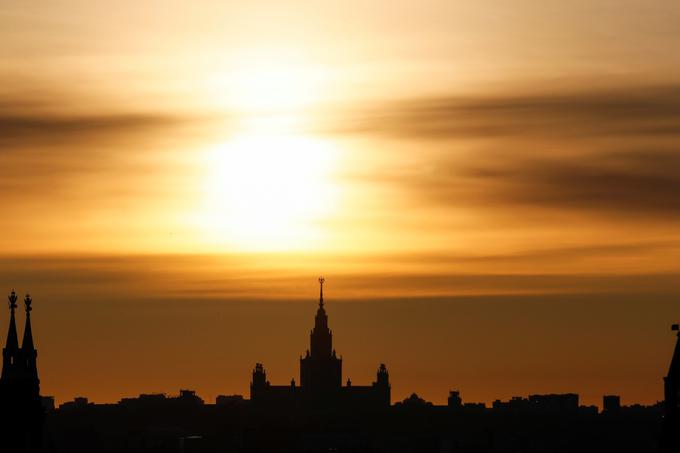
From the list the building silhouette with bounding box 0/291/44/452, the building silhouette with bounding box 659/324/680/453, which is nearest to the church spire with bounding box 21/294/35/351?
the building silhouette with bounding box 0/291/44/452

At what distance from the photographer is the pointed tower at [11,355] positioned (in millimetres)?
106375

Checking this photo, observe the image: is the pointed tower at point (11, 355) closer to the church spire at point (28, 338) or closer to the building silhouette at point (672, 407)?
the church spire at point (28, 338)

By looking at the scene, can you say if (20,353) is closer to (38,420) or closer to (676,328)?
(38,420)

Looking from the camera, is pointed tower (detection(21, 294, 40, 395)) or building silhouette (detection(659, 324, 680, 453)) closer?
building silhouette (detection(659, 324, 680, 453))

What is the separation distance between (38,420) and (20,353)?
4925mm

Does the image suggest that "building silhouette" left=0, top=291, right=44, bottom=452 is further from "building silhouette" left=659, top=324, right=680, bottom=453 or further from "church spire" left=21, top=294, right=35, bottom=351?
"building silhouette" left=659, top=324, right=680, bottom=453

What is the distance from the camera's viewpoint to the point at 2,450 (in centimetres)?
10038

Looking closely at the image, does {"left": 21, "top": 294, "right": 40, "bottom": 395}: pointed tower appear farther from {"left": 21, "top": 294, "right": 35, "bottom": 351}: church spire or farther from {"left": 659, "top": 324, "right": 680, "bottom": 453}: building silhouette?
{"left": 659, "top": 324, "right": 680, "bottom": 453}: building silhouette

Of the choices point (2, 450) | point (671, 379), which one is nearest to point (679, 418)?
point (671, 379)

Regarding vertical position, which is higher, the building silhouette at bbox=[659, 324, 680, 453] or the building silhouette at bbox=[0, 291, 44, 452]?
the building silhouette at bbox=[0, 291, 44, 452]

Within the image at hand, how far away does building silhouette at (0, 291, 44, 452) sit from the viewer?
102 metres

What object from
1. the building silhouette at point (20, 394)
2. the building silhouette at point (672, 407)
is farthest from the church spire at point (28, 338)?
the building silhouette at point (672, 407)

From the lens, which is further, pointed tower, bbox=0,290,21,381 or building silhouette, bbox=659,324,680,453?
pointed tower, bbox=0,290,21,381

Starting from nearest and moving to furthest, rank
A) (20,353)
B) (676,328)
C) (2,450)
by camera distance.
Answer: (676,328) < (2,450) < (20,353)
